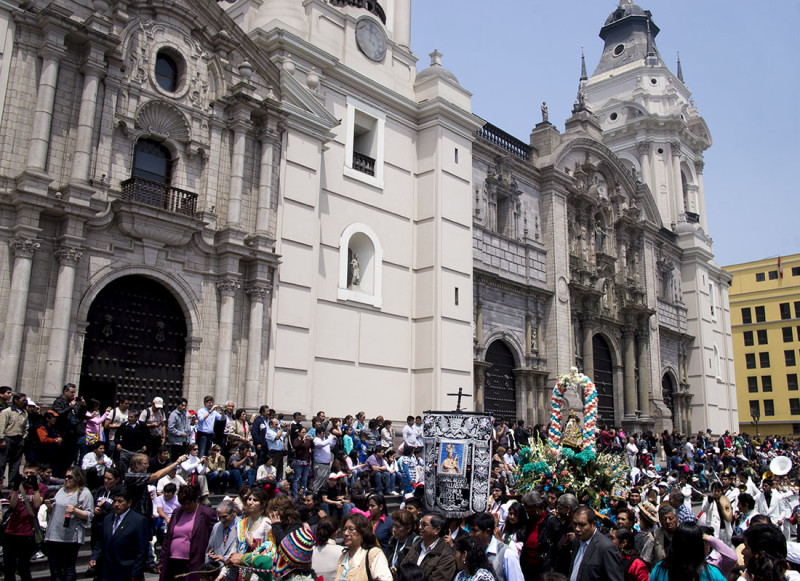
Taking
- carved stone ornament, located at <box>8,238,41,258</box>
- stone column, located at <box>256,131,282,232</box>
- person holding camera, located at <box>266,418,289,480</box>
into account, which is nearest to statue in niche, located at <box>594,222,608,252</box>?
stone column, located at <box>256,131,282,232</box>

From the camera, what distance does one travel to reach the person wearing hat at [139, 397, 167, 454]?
41.3 feet

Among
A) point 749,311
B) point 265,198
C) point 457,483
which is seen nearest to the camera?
point 457,483

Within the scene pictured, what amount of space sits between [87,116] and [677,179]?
4088 centimetres

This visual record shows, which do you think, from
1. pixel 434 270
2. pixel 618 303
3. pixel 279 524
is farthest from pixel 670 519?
pixel 618 303

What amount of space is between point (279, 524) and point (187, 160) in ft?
41.1

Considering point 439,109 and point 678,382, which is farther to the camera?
point 678,382

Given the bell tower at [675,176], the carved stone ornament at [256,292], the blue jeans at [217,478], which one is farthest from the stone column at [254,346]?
the bell tower at [675,176]

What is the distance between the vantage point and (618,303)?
115ft

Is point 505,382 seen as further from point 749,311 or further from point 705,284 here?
point 749,311

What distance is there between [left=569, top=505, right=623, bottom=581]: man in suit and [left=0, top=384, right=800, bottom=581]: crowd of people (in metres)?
0.01

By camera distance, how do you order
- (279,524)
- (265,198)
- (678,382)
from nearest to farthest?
(279,524), (265,198), (678,382)

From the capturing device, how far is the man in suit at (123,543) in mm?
7070

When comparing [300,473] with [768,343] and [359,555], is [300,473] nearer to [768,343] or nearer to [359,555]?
[359,555]

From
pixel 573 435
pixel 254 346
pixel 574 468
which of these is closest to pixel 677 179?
pixel 254 346
